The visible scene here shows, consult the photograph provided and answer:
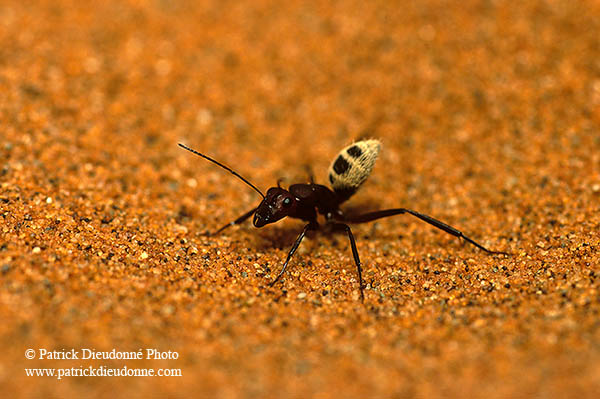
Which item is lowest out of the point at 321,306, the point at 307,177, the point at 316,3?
the point at 321,306

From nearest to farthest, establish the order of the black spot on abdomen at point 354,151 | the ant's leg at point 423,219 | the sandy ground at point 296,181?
the sandy ground at point 296,181 → the ant's leg at point 423,219 → the black spot on abdomen at point 354,151

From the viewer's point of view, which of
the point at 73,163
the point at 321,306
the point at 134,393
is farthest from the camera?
the point at 73,163

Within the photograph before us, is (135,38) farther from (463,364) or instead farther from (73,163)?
(463,364)

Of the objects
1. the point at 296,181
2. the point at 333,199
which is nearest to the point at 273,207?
Result: the point at 333,199

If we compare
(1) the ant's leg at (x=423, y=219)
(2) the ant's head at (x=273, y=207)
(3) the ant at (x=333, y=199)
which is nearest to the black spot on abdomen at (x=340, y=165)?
(3) the ant at (x=333, y=199)

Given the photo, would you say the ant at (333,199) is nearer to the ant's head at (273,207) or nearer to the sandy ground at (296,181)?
the ant's head at (273,207)

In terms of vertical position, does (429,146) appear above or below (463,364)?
above

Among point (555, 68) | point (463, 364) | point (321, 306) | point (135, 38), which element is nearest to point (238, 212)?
point (321, 306)

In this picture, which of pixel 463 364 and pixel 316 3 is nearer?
pixel 463 364
